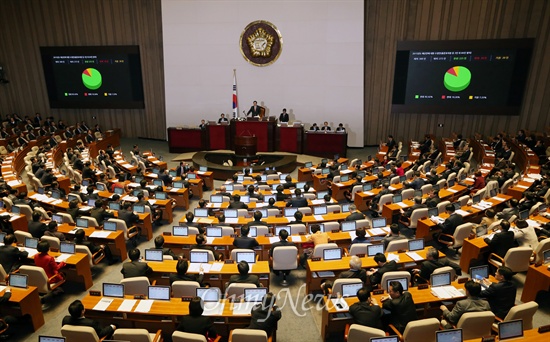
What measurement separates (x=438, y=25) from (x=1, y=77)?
25.0 meters

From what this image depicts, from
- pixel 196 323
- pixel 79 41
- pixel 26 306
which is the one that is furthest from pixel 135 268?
pixel 79 41

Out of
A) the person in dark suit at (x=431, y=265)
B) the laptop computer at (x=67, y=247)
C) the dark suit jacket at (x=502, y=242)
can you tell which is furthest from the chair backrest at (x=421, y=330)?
the laptop computer at (x=67, y=247)

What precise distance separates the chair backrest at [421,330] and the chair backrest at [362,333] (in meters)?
0.37

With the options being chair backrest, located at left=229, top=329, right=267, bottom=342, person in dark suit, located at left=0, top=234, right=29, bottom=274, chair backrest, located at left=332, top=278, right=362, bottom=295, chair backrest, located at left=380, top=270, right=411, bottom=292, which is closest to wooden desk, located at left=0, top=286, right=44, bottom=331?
person in dark suit, located at left=0, top=234, right=29, bottom=274

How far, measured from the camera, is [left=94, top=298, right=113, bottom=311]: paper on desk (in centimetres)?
→ 579

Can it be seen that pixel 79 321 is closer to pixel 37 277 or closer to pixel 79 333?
pixel 79 333

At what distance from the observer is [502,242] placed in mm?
7520

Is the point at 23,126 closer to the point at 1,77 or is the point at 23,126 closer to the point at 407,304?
the point at 1,77

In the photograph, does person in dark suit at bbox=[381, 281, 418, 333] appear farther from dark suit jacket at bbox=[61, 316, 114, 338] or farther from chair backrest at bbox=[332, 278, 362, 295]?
dark suit jacket at bbox=[61, 316, 114, 338]

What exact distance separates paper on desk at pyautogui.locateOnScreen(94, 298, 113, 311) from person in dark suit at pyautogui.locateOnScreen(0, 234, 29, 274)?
2.62 m

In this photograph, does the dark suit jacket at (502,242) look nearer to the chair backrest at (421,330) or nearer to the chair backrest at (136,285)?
the chair backrest at (421,330)

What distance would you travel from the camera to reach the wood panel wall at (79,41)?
835 inches

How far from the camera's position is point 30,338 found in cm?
636

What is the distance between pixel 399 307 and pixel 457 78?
16454mm
